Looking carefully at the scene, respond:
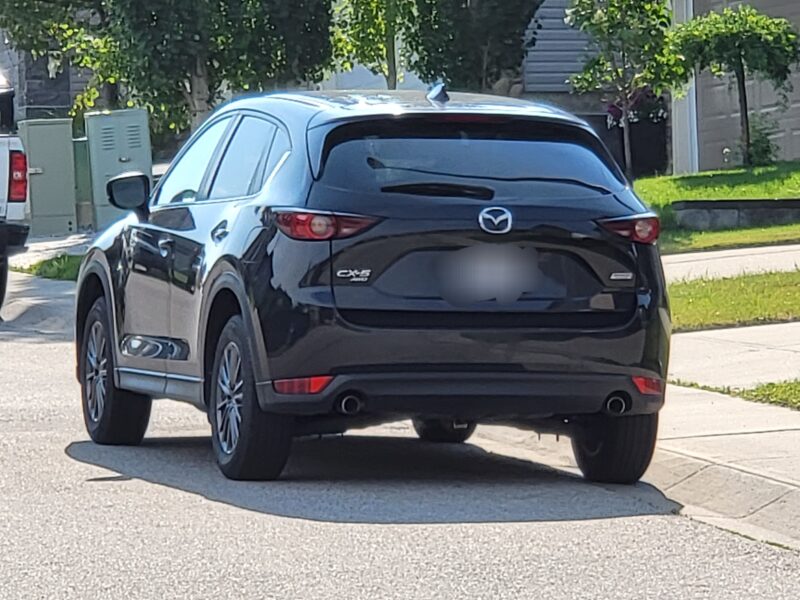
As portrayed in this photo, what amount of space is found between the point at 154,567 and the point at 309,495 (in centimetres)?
147

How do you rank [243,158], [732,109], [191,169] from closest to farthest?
[243,158]
[191,169]
[732,109]

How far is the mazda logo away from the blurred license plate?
0.22ft

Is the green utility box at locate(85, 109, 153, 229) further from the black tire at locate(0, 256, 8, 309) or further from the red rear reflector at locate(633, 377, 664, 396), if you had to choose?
the red rear reflector at locate(633, 377, 664, 396)

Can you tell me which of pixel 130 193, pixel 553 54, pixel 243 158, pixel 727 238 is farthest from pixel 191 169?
pixel 553 54

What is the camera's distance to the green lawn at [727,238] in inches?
716

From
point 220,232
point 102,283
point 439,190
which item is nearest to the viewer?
point 439,190

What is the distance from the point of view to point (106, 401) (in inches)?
375

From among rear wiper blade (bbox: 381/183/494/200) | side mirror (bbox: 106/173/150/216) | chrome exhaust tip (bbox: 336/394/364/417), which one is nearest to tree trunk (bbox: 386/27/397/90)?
side mirror (bbox: 106/173/150/216)

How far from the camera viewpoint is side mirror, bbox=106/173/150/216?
934 centimetres

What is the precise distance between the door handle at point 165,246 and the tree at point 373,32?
16.0 metres

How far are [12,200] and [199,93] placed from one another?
694cm

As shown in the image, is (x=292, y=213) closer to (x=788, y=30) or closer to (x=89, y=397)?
(x=89, y=397)

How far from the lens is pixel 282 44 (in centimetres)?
2358

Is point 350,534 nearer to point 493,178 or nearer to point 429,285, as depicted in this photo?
point 429,285
